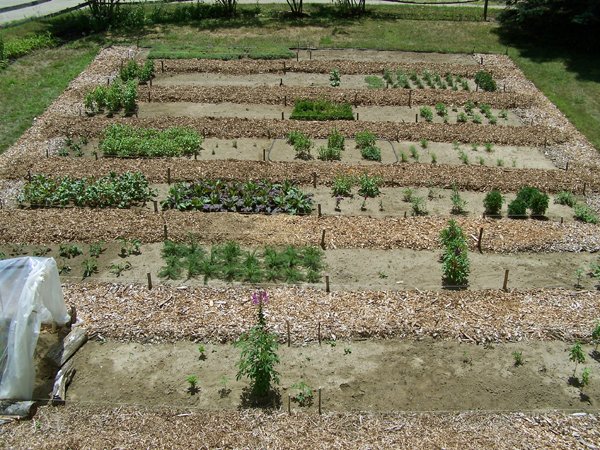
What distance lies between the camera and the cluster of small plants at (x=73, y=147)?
1814cm

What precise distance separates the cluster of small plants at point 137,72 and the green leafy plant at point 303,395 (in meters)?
15.9

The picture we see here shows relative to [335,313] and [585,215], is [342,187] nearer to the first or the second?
[335,313]

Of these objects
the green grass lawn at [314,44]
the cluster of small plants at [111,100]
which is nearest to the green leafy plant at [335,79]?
the green grass lawn at [314,44]

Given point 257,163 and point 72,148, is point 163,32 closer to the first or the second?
point 72,148

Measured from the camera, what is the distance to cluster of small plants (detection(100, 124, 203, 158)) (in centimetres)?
1798

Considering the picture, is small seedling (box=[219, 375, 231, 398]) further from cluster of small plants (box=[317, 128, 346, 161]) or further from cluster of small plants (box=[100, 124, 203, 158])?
cluster of small plants (box=[100, 124, 203, 158])

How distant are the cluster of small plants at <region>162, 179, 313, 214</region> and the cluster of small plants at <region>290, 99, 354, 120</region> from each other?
4997 mm

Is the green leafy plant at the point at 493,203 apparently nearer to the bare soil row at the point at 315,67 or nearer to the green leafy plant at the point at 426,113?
the green leafy plant at the point at 426,113

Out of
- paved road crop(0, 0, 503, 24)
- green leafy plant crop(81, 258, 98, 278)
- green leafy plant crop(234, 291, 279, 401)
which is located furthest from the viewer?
paved road crop(0, 0, 503, 24)

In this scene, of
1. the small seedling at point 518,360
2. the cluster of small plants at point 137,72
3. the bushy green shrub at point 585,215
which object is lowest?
the small seedling at point 518,360

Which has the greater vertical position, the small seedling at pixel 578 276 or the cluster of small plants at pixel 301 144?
the cluster of small plants at pixel 301 144

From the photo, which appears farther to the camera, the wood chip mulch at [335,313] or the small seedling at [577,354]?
the wood chip mulch at [335,313]

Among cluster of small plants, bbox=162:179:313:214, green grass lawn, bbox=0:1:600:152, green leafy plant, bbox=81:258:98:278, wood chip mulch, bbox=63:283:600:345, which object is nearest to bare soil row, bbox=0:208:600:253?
cluster of small plants, bbox=162:179:313:214

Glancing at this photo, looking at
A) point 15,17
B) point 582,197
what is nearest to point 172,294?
point 582,197
